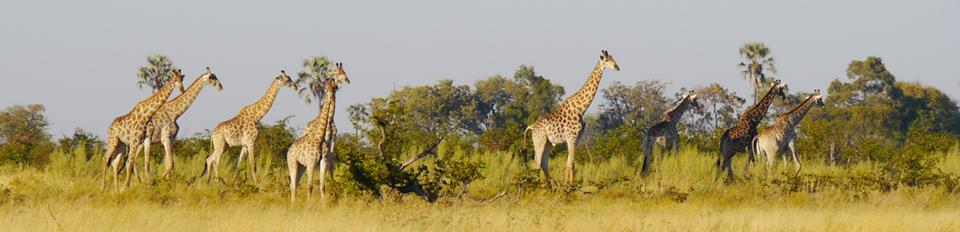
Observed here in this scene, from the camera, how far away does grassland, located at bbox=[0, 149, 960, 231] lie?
41.9 feet

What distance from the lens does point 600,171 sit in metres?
21.0

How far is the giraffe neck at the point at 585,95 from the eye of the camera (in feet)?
61.8

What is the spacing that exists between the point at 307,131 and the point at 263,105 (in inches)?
122

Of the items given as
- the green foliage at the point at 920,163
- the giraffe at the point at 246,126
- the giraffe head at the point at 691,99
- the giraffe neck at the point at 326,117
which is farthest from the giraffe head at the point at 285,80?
the green foliage at the point at 920,163

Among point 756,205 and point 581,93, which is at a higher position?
point 581,93

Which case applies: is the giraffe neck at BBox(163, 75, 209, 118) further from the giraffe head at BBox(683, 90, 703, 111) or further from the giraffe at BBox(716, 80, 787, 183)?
the giraffe at BBox(716, 80, 787, 183)

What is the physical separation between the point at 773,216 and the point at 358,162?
504 cm

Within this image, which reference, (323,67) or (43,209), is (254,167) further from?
(323,67)

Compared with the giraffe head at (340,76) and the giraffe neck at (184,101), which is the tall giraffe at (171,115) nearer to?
the giraffe neck at (184,101)

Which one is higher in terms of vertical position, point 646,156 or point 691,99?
point 691,99

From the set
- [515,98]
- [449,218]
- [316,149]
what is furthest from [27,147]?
[515,98]

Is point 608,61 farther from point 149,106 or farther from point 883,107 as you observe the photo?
point 883,107

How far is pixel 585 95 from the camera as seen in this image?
1895cm

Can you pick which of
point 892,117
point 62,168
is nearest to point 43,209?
point 62,168
